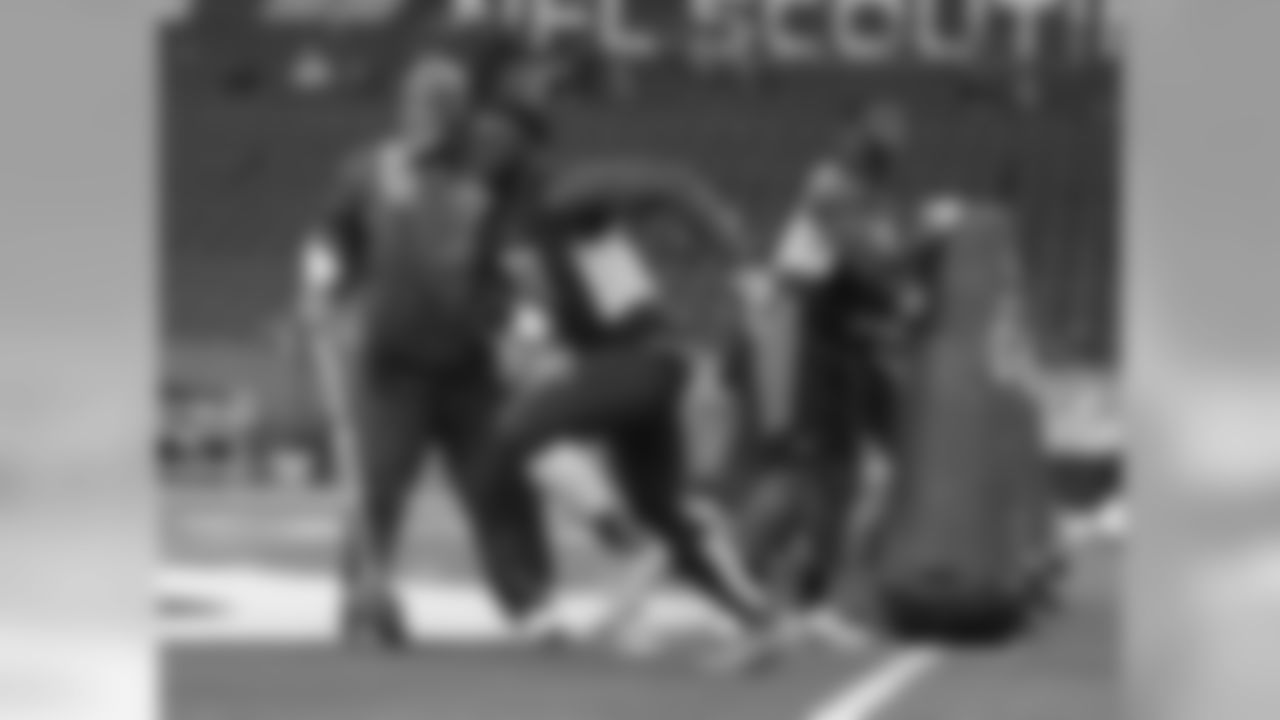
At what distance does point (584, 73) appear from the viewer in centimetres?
199

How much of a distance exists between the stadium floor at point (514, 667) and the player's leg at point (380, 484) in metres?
0.03

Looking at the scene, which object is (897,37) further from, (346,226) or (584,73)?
(346,226)

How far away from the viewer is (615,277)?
6.51 feet

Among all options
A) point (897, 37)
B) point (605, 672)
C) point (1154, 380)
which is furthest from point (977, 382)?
point (605, 672)

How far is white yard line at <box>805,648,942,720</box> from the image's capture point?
2006 millimetres

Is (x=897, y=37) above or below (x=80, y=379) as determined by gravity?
above

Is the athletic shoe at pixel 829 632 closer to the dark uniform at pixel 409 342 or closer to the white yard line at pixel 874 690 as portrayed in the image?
the white yard line at pixel 874 690

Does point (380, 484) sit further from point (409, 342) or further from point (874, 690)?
point (874, 690)

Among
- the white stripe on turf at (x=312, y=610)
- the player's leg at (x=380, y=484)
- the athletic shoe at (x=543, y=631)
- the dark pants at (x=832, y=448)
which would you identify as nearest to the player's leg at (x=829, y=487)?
the dark pants at (x=832, y=448)

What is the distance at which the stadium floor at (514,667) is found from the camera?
2.01 metres

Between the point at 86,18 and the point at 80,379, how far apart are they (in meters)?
0.40

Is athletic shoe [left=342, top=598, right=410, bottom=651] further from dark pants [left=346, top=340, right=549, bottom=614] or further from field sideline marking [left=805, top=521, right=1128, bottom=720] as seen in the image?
field sideline marking [left=805, top=521, right=1128, bottom=720]

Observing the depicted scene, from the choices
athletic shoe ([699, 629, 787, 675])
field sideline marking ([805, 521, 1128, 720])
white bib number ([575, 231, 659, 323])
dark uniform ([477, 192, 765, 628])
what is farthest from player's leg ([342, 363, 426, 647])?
field sideline marking ([805, 521, 1128, 720])

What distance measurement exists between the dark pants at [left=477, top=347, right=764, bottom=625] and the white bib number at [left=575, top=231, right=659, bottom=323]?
46mm
